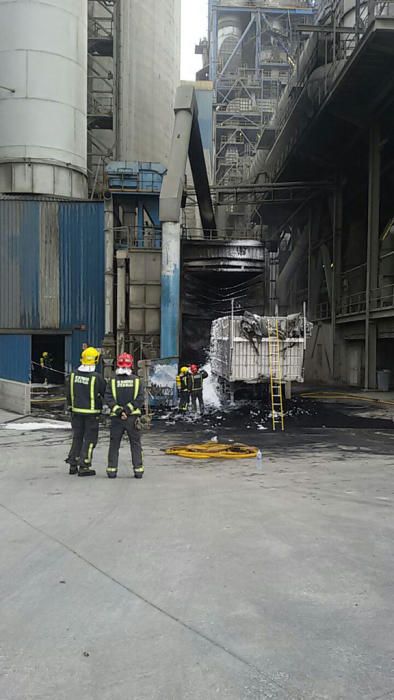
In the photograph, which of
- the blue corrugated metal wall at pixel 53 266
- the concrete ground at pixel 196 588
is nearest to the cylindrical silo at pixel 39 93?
the blue corrugated metal wall at pixel 53 266

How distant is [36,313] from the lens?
23.4 metres

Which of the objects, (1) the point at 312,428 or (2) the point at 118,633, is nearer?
(2) the point at 118,633

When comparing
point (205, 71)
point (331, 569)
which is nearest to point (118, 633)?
point (331, 569)

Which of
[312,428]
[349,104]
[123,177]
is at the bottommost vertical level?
[312,428]

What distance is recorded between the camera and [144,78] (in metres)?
35.7

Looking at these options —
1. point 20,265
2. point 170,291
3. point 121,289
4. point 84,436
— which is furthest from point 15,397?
point 20,265

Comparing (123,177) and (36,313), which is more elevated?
Answer: (123,177)

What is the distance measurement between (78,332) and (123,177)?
6860mm

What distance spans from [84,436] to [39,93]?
23.4 meters

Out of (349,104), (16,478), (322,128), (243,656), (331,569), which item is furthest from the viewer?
(322,128)

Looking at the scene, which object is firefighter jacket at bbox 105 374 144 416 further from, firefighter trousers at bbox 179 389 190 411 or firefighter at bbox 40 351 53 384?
firefighter at bbox 40 351 53 384

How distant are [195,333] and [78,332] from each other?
34.8 ft

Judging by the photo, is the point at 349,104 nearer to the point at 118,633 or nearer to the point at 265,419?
the point at 265,419

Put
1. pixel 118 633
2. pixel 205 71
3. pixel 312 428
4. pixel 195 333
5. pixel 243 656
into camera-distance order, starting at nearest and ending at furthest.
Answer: pixel 243 656 → pixel 118 633 → pixel 312 428 → pixel 195 333 → pixel 205 71
